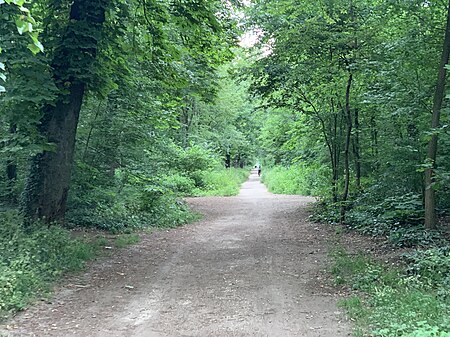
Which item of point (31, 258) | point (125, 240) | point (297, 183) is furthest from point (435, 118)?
point (297, 183)

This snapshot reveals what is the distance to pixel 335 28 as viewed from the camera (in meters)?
10.8

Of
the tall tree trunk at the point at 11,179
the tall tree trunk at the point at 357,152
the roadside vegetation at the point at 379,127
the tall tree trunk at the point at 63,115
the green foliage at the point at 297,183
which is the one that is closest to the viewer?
the roadside vegetation at the point at 379,127

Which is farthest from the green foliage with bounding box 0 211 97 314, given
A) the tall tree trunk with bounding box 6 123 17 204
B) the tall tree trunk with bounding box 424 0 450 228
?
the tall tree trunk with bounding box 424 0 450 228

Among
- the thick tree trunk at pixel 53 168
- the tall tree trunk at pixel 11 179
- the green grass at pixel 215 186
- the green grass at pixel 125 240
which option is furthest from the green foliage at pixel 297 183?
the thick tree trunk at pixel 53 168

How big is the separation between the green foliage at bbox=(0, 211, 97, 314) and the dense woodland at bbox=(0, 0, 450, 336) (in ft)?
0.11

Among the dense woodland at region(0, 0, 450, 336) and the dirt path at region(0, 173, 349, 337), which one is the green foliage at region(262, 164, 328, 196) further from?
the dirt path at region(0, 173, 349, 337)

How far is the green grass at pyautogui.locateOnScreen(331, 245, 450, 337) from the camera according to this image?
4.08 m

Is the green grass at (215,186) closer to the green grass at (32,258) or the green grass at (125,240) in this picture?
the green grass at (125,240)

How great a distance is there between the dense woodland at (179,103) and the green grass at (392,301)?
10 centimetres

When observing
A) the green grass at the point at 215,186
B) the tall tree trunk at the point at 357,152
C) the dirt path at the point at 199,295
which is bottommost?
the dirt path at the point at 199,295

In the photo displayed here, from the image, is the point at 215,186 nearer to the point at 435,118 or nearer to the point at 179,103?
the point at 179,103

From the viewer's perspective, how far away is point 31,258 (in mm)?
6312

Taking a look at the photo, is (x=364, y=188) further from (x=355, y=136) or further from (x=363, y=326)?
(x=363, y=326)

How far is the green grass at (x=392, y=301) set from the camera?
408 cm
